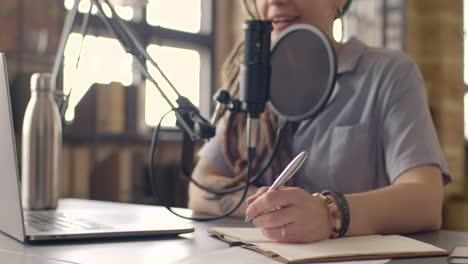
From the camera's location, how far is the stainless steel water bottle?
1.21 metres

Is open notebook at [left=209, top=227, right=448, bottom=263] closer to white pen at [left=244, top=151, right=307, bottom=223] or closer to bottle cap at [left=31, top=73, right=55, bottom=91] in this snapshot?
white pen at [left=244, top=151, right=307, bottom=223]

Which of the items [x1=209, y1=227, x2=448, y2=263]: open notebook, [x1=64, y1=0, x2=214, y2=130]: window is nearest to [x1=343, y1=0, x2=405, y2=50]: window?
[x1=64, y1=0, x2=214, y2=130]: window

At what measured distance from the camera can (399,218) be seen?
0.98 metres

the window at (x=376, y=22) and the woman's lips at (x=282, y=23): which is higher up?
the window at (x=376, y=22)

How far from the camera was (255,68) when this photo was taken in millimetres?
1015

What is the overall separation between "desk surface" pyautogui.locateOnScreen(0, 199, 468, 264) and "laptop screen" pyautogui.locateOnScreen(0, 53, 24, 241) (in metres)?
0.03

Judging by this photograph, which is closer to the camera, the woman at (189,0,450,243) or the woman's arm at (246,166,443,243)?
the woman's arm at (246,166,443,243)

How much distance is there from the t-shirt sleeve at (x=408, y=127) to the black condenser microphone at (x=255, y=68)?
1.20 feet

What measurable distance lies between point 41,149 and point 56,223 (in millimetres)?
273

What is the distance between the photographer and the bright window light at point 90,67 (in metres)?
1.28

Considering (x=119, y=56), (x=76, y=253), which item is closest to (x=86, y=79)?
(x=119, y=56)

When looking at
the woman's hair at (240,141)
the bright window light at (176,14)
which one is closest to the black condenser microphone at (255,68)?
the woman's hair at (240,141)

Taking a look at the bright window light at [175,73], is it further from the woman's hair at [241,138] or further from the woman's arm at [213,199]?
the woman's arm at [213,199]

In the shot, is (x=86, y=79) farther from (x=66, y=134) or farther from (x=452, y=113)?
(x=452, y=113)
